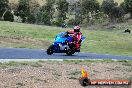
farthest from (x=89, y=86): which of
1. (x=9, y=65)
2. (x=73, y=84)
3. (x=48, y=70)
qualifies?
(x=9, y=65)

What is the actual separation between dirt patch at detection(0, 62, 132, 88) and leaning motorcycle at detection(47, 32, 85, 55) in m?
6.22

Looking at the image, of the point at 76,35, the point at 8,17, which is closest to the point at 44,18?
the point at 8,17

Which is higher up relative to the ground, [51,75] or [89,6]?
[51,75]

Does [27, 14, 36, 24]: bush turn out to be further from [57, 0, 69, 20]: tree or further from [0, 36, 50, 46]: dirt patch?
[0, 36, 50, 46]: dirt patch

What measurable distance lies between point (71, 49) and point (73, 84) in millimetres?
11113

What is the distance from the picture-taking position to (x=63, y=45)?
22.9 metres

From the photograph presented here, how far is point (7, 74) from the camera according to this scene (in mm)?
12125

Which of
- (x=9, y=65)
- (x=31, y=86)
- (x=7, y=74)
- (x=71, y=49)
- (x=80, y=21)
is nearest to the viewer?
(x=31, y=86)

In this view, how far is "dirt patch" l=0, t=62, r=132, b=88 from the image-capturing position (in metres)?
11.5

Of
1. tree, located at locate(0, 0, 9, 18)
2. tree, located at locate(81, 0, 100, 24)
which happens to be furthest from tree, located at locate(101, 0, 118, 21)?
tree, located at locate(0, 0, 9, 18)

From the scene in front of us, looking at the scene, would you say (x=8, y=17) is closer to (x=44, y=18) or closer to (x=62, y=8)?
(x=44, y=18)

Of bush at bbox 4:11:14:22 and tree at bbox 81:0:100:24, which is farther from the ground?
tree at bbox 81:0:100:24

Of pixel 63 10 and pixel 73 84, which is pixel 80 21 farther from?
pixel 73 84

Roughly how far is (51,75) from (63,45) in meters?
9.93
